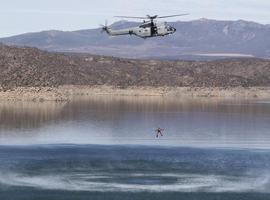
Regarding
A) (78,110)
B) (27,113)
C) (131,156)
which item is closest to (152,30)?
(131,156)

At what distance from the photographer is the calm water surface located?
211 feet

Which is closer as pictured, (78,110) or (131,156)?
(131,156)

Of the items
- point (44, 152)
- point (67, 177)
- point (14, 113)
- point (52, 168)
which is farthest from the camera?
point (14, 113)

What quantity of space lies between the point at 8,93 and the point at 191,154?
3663 inches

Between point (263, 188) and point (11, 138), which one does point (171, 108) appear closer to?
point (11, 138)

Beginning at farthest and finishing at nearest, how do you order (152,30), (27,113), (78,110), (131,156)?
(78,110)
(27,113)
(131,156)
(152,30)

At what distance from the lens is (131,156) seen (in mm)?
84562

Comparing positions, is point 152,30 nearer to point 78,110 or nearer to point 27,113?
point 27,113

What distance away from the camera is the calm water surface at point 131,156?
6438 centimetres

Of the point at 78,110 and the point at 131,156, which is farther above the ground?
the point at 131,156

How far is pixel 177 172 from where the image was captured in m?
73.4

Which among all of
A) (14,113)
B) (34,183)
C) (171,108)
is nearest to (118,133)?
(14,113)

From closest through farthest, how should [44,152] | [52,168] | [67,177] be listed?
[67,177]
[52,168]
[44,152]

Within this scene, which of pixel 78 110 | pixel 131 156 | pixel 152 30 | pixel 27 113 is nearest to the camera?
pixel 152 30
